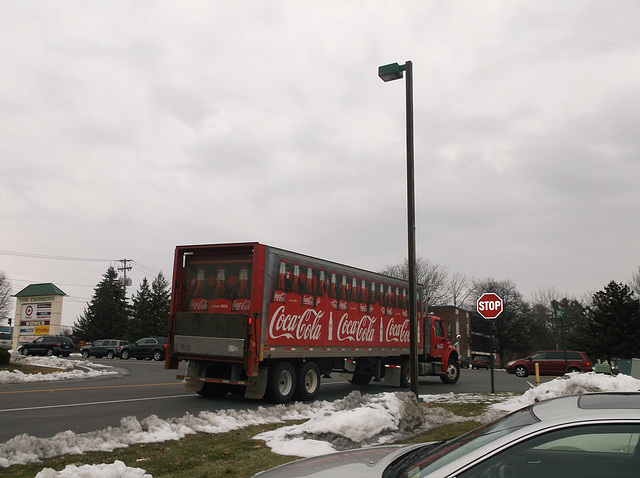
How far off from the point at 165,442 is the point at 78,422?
315cm

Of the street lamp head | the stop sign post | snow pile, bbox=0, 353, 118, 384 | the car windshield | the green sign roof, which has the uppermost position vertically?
the street lamp head

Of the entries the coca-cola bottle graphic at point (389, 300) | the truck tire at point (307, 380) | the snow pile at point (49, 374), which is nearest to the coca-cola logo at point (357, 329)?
the coca-cola bottle graphic at point (389, 300)

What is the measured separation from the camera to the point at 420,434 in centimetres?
860

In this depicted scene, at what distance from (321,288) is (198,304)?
3187 mm

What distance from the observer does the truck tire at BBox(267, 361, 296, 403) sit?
1298 cm

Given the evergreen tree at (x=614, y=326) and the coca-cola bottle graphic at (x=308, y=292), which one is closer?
the coca-cola bottle graphic at (x=308, y=292)

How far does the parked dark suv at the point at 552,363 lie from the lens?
1168 inches

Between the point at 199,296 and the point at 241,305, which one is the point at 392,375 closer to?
the point at 241,305

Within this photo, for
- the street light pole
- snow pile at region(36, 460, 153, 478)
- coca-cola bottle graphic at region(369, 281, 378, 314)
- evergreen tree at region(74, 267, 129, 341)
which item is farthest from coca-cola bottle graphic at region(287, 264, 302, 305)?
evergreen tree at region(74, 267, 129, 341)

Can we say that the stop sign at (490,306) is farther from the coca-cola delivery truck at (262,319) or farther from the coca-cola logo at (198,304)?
the coca-cola logo at (198,304)

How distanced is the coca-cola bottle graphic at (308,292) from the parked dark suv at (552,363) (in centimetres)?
2019

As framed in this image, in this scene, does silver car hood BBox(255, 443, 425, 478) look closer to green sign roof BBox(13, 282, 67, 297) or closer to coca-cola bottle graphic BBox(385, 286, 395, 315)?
coca-cola bottle graphic BBox(385, 286, 395, 315)

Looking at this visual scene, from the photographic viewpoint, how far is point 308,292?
552 inches

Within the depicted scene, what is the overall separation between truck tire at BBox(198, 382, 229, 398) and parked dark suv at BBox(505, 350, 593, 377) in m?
20.9
